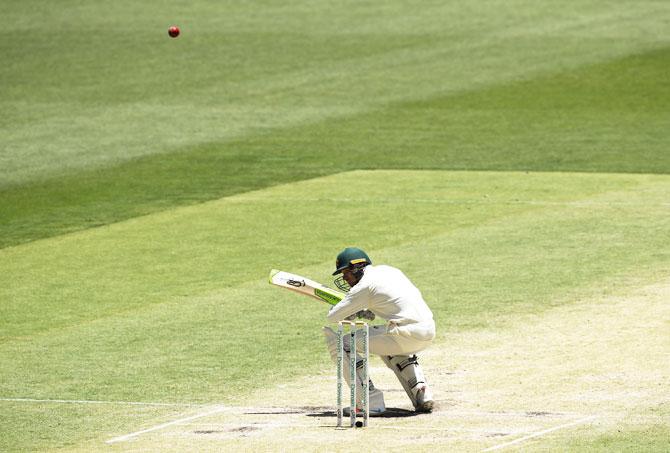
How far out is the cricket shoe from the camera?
12.9 m

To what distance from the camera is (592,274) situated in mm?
19109

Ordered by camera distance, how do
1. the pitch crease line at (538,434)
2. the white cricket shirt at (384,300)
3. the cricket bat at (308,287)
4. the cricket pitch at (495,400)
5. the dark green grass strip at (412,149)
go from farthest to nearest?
the dark green grass strip at (412,149), the cricket bat at (308,287), the white cricket shirt at (384,300), the cricket pitch at (495,400), the pitch crease line at (538,434)

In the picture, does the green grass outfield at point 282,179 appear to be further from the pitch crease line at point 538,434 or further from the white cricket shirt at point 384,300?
the white cricket shirt at point 384,300

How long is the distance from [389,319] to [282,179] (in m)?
14.4

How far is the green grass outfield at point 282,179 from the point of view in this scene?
52.4 ft

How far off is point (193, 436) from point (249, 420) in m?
0.69

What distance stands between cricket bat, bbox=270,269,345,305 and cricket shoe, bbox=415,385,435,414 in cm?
135

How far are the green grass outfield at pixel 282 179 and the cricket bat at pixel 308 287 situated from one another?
3.72 feet

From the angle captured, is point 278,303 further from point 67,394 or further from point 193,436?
point 193,436

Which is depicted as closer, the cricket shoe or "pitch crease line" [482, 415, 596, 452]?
"pitch crease line" [482, 415, 596, 452]

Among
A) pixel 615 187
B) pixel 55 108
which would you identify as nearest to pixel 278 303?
pixel 615 187

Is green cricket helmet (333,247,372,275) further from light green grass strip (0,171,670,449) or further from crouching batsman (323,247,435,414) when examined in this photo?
light green grass strip (0,171,670,449)

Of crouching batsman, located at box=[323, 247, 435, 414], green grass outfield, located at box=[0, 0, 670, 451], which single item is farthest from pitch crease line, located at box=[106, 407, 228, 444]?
crouching batsman, located at box=[323, 247, 435, 414]

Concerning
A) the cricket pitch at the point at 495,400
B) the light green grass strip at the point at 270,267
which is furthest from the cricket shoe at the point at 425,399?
the light green grass strip at the point at 270,267
